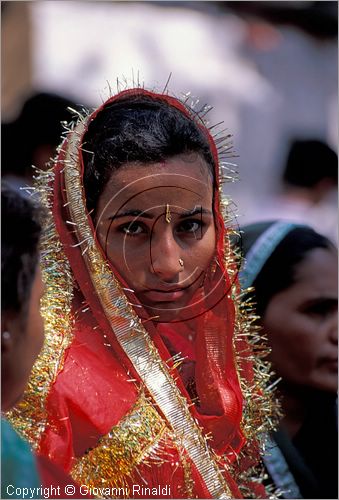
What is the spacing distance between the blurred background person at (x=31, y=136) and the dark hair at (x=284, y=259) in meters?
0.58

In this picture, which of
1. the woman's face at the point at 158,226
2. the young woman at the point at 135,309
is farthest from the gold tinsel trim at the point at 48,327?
the woman's face at the point at 158,226

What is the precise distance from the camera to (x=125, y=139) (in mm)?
1645

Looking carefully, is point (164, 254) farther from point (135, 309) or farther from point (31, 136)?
point (31, 136)

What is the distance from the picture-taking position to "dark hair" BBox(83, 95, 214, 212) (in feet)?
5.41

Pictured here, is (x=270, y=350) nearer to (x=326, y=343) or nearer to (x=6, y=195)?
(x=326, y=343)

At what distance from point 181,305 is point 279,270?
41cm

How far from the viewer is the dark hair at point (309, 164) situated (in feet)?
7.67

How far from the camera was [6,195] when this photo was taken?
5.24 feet

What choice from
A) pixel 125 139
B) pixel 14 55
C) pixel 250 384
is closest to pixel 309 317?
pixel 250 384

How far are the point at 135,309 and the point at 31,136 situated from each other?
0.49 metres

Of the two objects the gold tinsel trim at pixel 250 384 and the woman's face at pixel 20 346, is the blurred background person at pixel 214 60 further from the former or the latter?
the woman's face at pixel 20 346

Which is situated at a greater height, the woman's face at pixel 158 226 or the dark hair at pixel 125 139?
the dark hair at pixel 125 139

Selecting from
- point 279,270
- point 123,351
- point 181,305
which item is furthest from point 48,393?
point 279,270

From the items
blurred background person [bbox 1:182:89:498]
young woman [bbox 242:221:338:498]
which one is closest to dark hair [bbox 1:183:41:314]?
blurred background person [bbox 1:182:89:498]
